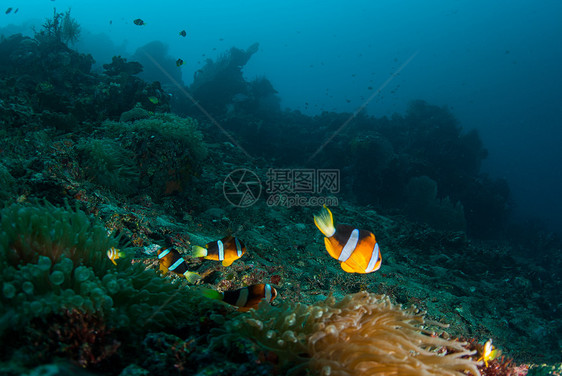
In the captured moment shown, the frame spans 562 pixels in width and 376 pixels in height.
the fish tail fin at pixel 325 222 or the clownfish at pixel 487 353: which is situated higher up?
the fish tail fin at pixel 325 222

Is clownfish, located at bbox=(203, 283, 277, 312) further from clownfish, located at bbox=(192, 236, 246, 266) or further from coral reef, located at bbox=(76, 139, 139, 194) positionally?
coral reef, located at bbox=(76, 139, 139, 194)

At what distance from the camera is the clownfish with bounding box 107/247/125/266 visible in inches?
75.1

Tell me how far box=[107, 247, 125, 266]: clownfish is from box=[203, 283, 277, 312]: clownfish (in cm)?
67

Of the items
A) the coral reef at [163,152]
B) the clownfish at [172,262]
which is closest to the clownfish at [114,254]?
the clownfish at [172,262]

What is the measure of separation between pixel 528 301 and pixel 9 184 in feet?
29.8

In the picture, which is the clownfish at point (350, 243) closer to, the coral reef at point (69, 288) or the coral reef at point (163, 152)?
the coral reef at point (69, 288)

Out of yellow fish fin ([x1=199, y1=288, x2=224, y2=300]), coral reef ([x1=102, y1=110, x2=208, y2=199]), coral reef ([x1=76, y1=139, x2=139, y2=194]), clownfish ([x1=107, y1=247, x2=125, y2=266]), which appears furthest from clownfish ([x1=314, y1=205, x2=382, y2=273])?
coral reef ([x1=102, y1=110, x2=208, y2=199])

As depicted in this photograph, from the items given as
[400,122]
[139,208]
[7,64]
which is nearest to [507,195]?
[400,122]

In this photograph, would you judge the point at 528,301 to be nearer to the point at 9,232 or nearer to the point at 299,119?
the point at 9,232

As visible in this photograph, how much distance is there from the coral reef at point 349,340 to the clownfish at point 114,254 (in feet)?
3.11

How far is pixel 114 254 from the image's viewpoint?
1.95 metres

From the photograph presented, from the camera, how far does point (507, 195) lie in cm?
1769

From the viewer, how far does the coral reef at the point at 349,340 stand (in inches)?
54.6

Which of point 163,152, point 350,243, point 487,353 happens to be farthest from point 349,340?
point 163,152
